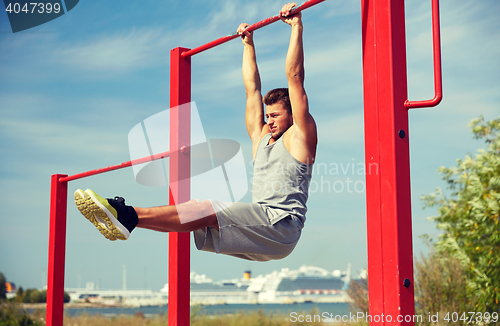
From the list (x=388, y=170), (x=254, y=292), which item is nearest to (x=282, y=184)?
(x=388, y=170)

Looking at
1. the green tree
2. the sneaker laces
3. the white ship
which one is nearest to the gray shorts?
the sneaker laces

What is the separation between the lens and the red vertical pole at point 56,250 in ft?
15.2

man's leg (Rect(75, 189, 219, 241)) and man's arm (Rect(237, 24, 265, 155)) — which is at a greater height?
man's arm (Rect(237, 24, 265, 155))

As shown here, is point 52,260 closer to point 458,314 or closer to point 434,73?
point 434,73

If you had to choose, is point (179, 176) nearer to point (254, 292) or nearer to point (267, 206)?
point (267, 206)

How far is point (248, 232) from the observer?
2598 millimetres

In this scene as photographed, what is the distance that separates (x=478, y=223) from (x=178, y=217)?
8250mm

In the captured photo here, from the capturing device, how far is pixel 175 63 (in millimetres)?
3453

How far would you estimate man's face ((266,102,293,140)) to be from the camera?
298 centimetres

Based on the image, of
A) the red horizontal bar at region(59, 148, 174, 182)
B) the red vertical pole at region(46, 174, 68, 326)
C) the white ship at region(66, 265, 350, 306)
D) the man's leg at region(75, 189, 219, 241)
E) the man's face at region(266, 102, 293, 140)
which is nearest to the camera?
the man's leg at region(75, 189, 219, 241)

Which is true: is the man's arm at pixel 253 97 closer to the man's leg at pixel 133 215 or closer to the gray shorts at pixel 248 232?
→ the gray shorts at pixel 248 232

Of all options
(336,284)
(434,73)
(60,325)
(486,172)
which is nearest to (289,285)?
(336,284)

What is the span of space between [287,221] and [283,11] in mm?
1083

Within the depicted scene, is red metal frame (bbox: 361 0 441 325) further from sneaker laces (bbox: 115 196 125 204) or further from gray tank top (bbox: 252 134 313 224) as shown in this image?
sneaker laces (bbox: 115 196 125 204)
